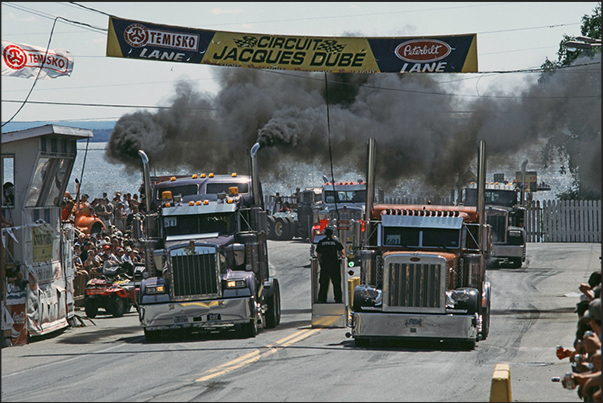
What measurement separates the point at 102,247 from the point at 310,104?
2255 cm

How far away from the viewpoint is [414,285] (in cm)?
1289

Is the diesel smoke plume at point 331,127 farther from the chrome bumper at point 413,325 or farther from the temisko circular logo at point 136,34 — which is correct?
the chrome bumper at point 413,325

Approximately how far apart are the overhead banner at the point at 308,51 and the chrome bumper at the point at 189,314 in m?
5.71

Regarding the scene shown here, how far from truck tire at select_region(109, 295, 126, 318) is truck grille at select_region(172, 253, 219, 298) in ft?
18.0

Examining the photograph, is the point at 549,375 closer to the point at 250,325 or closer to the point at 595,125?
the point at 250,325

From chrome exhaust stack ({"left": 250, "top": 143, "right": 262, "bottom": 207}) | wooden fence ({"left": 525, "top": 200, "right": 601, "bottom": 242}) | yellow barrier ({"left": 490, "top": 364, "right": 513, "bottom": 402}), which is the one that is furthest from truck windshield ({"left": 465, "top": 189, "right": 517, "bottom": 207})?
yellow barrier ({"left": 490, "top": 364, "right": 513, "bottom": 402})

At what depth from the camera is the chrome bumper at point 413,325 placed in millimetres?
12484

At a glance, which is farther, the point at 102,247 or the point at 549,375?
the point at 102,247

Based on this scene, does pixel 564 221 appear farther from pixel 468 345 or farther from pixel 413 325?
pixel 413 325

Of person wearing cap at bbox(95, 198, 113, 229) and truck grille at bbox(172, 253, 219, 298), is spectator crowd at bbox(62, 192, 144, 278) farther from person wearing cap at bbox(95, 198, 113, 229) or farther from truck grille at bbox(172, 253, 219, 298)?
truck grille at bbox(172, 253, 219, 298)

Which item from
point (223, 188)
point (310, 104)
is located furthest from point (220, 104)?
point (223, 188)

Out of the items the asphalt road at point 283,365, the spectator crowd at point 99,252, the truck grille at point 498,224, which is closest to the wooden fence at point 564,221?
the truck grille at point 498,224

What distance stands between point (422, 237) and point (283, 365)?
13.8 ft

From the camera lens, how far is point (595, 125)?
81.8ft
